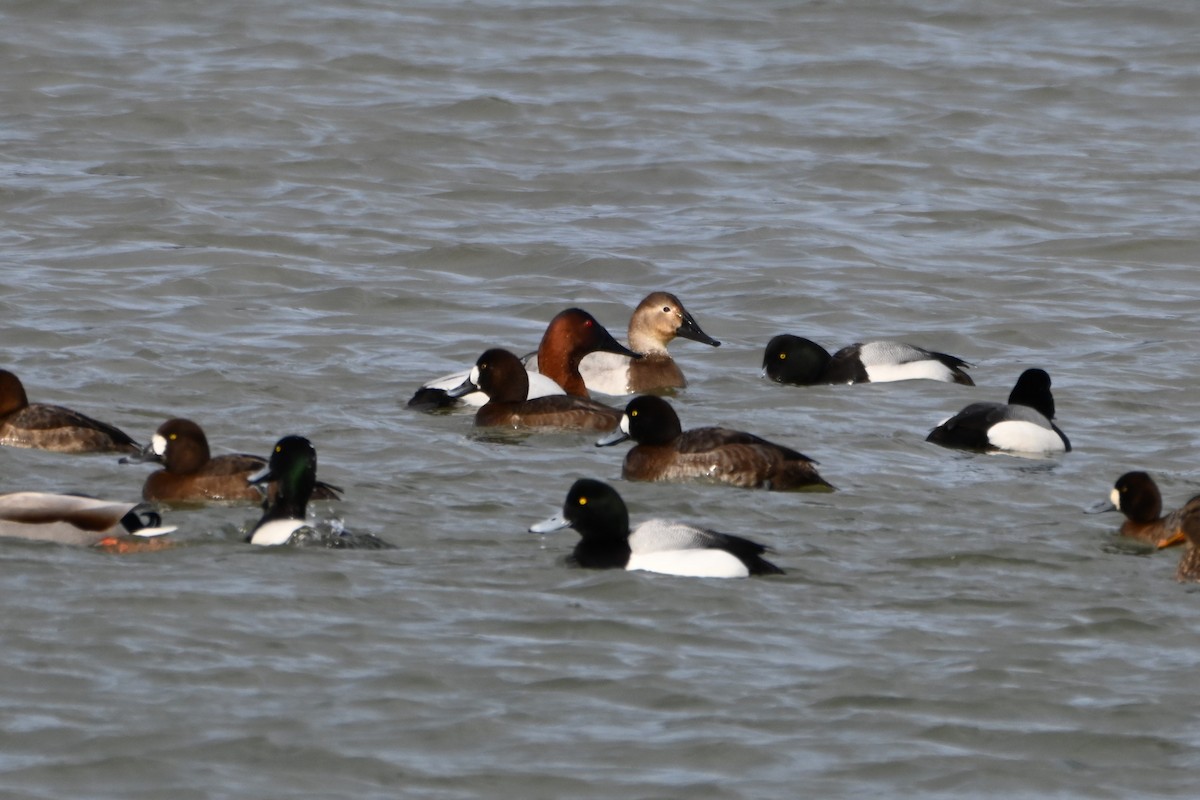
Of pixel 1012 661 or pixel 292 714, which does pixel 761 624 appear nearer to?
pixel 1012 661

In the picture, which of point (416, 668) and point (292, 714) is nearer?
point (292, 714)

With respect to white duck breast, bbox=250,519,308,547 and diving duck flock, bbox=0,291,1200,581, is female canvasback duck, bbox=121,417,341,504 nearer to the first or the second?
diving duck flock, bbox=0,291,1200,581

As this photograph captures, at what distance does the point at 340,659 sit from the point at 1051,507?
3936mm

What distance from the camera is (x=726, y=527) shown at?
9.22 m

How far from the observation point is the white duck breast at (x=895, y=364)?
42.0 feet

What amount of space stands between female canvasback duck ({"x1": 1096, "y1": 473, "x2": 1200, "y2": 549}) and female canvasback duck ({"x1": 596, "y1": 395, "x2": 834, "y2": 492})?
1376 mm

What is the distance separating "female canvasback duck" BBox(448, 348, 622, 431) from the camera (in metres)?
11.4


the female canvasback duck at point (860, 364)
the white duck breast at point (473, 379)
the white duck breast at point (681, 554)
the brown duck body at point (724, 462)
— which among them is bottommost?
the white duck breast at point (681, 554)

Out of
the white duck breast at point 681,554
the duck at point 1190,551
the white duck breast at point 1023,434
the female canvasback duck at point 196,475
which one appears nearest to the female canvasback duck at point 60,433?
the female canvasback duck at point 196,475

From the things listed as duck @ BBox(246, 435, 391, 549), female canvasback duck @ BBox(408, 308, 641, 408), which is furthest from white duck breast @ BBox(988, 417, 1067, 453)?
duck @ BBox(246, 435, 391, 549)

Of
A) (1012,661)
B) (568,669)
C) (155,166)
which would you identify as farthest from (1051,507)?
(155,166)

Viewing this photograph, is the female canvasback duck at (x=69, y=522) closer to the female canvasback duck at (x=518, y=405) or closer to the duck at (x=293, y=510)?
the duck at (x=293, y=510)

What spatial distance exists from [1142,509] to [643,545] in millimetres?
2306

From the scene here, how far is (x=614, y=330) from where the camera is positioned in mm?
14430
